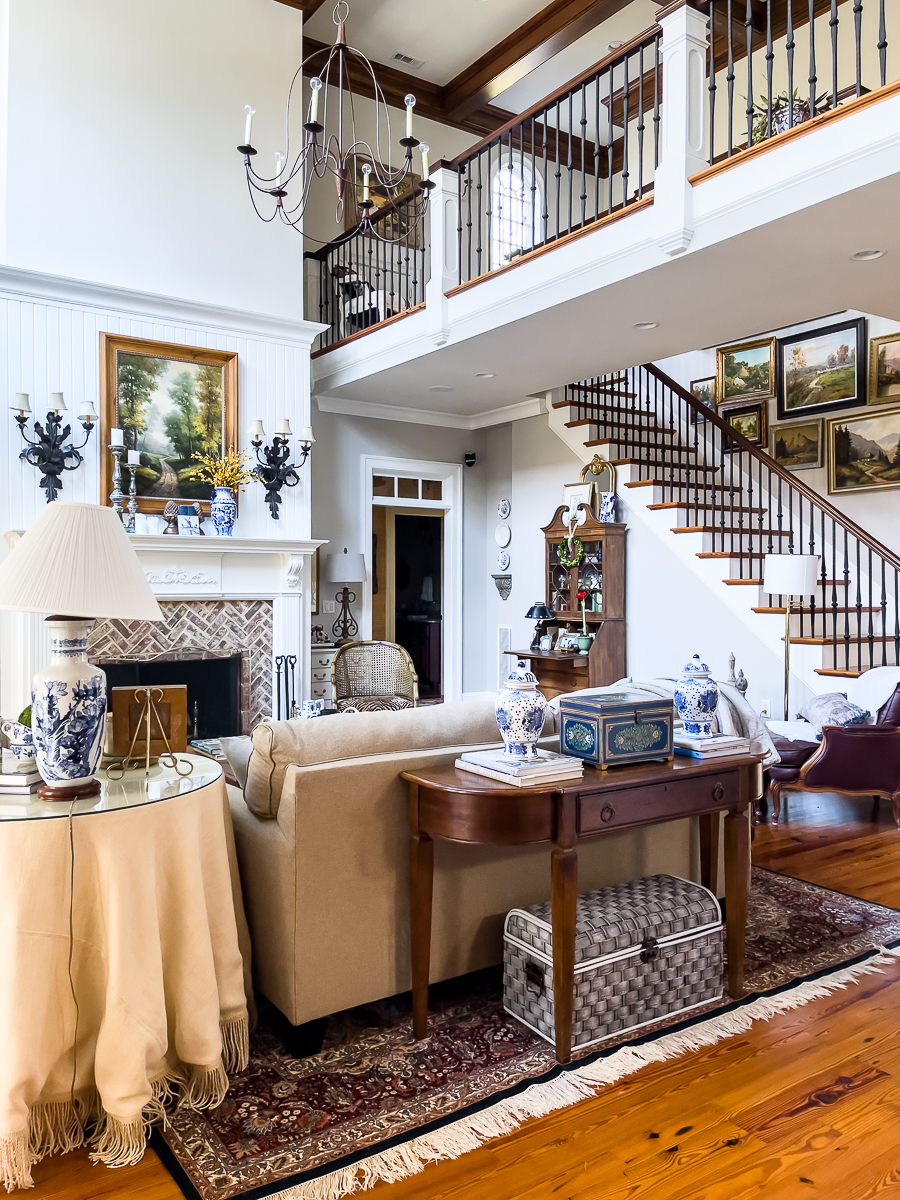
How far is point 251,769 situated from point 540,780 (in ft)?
2.88

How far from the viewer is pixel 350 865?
2527 millimetres

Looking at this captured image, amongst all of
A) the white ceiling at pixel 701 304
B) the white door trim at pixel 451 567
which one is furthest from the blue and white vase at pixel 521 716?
the white door trim at pixel 451 567

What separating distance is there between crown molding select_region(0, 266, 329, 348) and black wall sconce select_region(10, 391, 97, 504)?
2.26 feet

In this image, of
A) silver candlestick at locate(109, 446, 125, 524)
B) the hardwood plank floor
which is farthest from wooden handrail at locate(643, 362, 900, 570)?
silver candlestick at locate(109, 446, 125, 524)

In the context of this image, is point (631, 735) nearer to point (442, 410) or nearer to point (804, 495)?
point (804, 495)

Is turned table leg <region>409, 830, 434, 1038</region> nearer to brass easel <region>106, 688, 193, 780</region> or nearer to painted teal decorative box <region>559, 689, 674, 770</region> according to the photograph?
painted teal decorative box <region>559, 689, 674, 770</region>

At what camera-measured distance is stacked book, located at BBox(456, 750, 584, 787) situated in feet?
7.82

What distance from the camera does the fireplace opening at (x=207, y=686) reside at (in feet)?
20.2

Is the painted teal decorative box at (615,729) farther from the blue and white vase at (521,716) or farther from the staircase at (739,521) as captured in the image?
the staircase at (739,521)

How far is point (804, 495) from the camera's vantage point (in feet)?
21.3

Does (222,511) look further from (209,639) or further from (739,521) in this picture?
(739,521)

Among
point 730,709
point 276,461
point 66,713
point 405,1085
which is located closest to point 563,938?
point 405,1085

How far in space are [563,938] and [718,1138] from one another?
1.93ft

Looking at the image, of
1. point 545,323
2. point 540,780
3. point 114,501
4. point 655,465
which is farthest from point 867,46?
point 540,780
